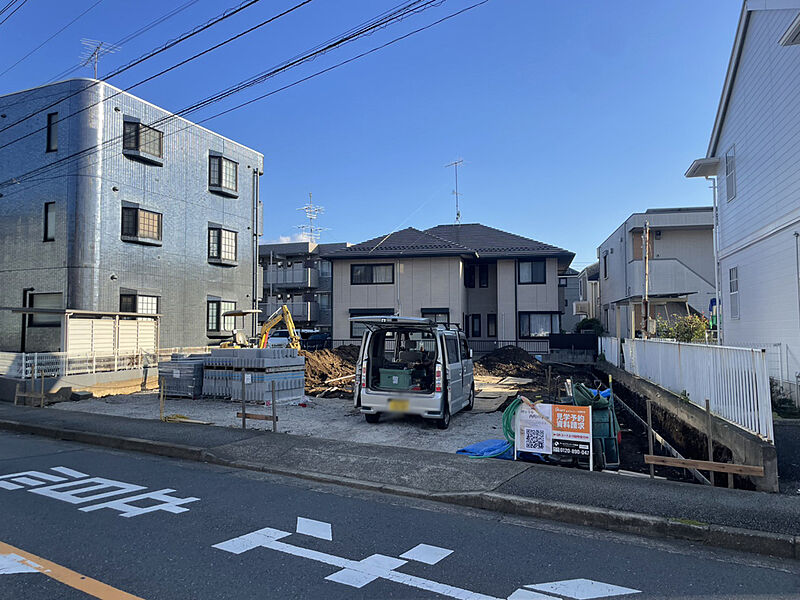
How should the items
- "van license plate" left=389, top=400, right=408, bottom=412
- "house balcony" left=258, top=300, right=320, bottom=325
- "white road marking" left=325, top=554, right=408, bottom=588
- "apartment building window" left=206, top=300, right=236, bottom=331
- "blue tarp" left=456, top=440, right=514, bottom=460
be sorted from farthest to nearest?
"house balcony" left=258, top=300, right=320, bottom=325, "apartment building window" left=206, top=300, right=236, bottom=331, "van license plate" left=389, top=400, right=408, bottom=412, "blue tarp" left=456, top=440, right=514, bottom=460, "white road marking" left=325, top=554, right=408, bottom=588

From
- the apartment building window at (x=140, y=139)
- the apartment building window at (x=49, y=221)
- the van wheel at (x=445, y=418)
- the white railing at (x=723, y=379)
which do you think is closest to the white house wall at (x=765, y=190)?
the white railing at (x=723, y=379)

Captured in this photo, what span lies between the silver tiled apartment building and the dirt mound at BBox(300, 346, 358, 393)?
660 centimetres

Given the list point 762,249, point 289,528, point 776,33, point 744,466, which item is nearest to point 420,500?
point 289,528

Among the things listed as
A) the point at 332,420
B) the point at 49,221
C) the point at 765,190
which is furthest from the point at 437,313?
the point at 765,190

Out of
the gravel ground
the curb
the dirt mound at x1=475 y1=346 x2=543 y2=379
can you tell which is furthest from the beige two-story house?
the curb

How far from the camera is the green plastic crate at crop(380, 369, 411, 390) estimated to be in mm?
10367

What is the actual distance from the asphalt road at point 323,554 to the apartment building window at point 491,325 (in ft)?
78.9

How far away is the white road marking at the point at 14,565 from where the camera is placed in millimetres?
4027

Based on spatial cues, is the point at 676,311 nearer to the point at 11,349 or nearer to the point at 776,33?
the point at 776,33

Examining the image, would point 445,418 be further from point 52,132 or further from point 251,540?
point 52,132

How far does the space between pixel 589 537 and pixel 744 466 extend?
2.16 metres

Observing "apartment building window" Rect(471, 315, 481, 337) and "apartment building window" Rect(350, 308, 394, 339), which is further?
"apartment building window" Rect(471, 315, 481, 337)

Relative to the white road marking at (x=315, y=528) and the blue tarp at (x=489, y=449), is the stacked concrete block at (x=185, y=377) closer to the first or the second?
the blue tarp at (x=489, y=449)

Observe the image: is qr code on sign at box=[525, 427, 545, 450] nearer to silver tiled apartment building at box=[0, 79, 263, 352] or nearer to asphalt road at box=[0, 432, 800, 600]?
asphalt road at box=[0, 432, 800, 600]
